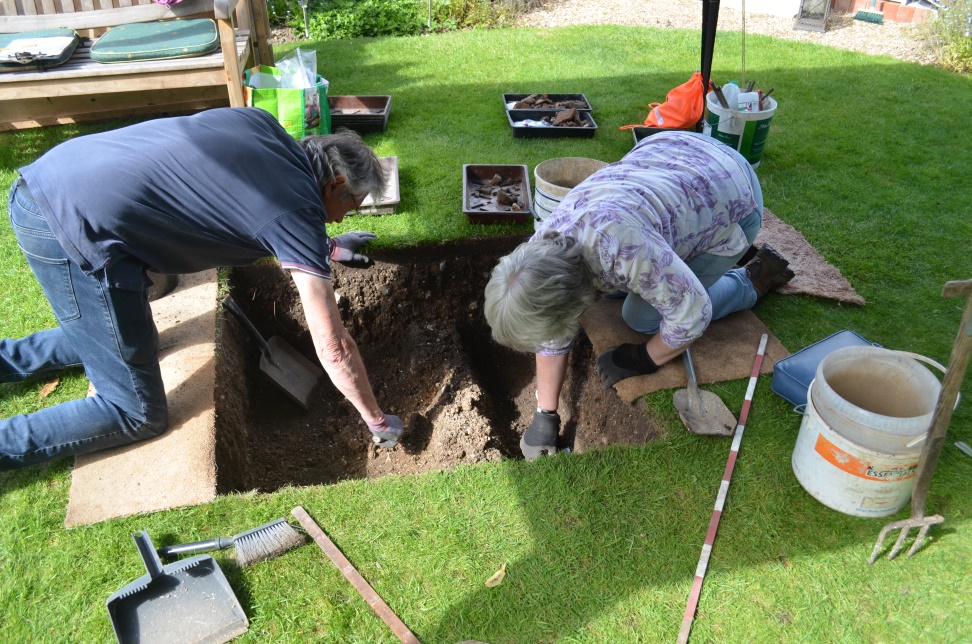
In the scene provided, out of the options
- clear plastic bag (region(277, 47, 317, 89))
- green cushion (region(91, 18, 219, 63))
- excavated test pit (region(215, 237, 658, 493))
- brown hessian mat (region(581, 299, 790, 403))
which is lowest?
excavated test pit (region(215, 237, 658, 493))

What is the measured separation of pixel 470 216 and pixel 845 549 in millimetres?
2765

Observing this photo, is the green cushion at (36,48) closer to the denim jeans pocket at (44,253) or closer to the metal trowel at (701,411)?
the denim jeans pocket at (44,253)

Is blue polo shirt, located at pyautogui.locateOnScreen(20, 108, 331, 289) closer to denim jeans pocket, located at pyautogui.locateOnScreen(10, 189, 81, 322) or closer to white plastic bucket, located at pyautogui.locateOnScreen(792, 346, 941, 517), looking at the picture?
denim jeans pocket, located at pyautogui.locateOnScreen(10, 189, 81, 322)

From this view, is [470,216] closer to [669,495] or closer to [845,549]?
[669,495]

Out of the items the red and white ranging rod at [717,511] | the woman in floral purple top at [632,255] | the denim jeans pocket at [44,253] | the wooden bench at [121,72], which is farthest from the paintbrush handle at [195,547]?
the wooden bench at [121,72]

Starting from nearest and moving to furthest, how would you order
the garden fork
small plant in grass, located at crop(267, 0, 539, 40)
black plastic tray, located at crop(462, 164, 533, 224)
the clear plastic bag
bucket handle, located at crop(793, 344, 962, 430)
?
1. the garden fork
2. bucket handle, located at crop(793, 344, 962, 430)
3. black plastic tray, located at crop(462, 164, 533, 224)
4. the clear plastic bag
5. small plant in grass, located at crop(267, 0, 539, 40)

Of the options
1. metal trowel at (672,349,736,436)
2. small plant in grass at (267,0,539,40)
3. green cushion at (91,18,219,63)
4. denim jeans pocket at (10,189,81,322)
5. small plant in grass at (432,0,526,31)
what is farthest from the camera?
small plant in grass at (432,0,526,31)

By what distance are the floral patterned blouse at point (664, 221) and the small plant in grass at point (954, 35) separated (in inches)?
232

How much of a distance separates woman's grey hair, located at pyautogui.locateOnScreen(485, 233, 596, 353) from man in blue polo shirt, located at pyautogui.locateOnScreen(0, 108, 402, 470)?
0.63 meters

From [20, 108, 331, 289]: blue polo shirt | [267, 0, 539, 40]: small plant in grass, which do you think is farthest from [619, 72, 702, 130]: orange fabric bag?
[267, 0, 539, 40]: small plant in grass

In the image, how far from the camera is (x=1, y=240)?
415 centimetres

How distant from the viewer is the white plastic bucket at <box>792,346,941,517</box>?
7.38 ft

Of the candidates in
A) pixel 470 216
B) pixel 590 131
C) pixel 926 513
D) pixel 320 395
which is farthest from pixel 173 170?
pixel 590 131

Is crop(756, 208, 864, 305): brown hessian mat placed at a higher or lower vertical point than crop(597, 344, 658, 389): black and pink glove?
higher
